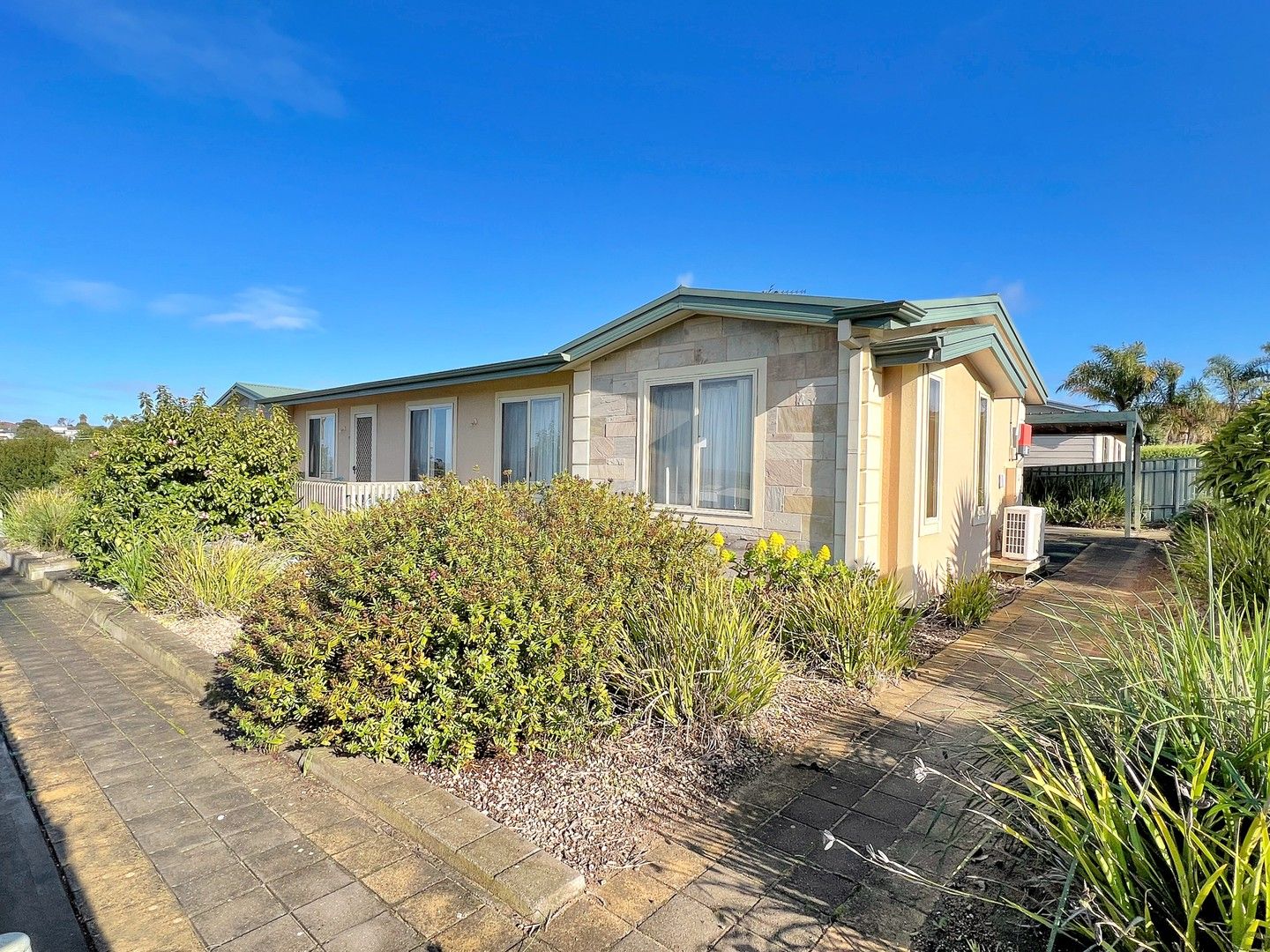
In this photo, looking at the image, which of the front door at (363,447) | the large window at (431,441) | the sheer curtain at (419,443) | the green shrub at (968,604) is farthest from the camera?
the front door at (363,447)

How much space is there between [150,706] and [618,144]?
1264 cm

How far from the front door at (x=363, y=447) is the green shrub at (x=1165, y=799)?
14.4 metres

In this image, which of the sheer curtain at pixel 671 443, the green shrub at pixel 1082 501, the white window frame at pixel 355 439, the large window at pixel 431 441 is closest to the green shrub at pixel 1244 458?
the sheer curtain at pixel 671 443

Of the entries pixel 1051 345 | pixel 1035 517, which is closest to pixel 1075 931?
pixel 1035 517

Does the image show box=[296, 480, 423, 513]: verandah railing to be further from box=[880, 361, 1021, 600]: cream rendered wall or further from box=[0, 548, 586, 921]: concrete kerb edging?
box=[880, 361, 1021, 600]: cream rendered wall

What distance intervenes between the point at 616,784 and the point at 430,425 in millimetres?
11165

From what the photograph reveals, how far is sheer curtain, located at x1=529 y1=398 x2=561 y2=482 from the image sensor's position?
11000 mm

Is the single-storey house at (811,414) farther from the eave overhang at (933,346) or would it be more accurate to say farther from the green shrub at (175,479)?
the green shrub at (175,479)

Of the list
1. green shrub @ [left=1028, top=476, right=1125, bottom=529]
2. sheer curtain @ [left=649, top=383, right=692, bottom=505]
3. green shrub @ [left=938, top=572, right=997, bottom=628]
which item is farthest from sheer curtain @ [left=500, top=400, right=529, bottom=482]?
green shrub @ [left=1028, top=476, right=1125, bottom=529]

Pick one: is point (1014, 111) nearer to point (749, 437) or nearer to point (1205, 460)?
point (1205, 460)

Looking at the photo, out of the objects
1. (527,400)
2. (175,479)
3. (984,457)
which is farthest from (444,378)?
(984,457)

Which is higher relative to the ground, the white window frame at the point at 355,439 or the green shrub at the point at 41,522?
the white window frame at the point at 355,439

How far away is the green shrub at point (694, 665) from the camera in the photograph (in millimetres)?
3932

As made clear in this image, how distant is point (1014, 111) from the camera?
12.2 m
